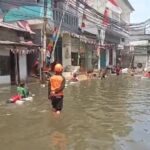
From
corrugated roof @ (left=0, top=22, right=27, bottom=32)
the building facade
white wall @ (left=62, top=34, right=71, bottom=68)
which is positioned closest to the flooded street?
the building facade

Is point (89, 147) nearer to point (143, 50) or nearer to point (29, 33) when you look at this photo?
point (29, 33)

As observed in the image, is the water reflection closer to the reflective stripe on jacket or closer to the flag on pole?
the reflective stripe on jacket

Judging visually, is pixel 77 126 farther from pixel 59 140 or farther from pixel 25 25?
pixel 25 25

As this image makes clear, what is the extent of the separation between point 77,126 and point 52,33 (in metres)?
23.1

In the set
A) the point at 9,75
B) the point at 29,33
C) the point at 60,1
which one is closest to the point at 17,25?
the point at 29,33

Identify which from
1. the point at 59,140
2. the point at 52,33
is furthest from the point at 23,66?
the point at 59,140

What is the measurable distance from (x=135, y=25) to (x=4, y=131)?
151 ft

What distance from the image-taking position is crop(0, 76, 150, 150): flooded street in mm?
9766

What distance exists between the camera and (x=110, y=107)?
16.9m

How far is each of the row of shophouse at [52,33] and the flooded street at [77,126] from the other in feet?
32.2

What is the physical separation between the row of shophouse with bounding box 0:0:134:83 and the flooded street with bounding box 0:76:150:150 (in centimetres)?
981

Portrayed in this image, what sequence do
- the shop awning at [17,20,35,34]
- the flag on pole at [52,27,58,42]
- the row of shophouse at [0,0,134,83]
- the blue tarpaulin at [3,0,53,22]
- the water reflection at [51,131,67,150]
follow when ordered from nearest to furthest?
the water reflection at [51,131,67,150], the row of shophouse at [0,0,134,83], the blue tarpaulin at [3,0,53,22], the shop awning at [17,20,35,34], the flag on pole at [52,27,58,42]

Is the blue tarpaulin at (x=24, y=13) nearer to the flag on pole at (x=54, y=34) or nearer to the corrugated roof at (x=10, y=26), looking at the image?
the corrugated roof at (x=10, y=26)

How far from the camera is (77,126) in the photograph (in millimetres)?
12141
